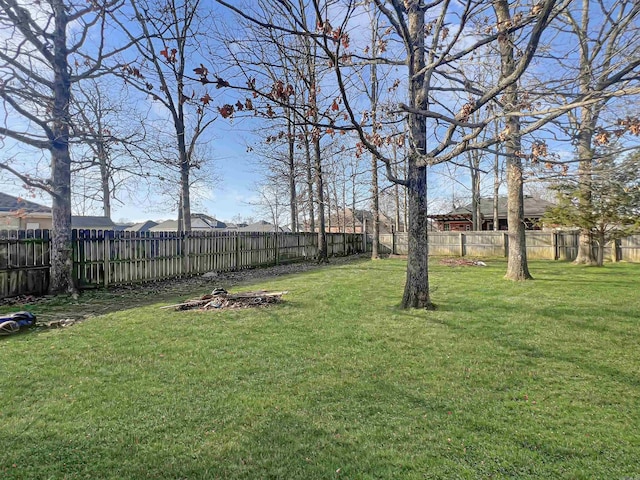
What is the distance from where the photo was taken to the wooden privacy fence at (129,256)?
7027 millimetres

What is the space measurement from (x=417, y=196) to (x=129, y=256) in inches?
305

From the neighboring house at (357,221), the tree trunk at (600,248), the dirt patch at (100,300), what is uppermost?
the neighboring house at (357,221)

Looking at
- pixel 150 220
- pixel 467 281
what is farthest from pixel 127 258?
pixel 150 220

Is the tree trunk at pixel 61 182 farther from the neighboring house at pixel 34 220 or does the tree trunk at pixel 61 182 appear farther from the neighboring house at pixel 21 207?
the neighboring house at pixel 34 220

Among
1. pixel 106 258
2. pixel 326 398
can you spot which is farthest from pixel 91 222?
pixel 326 398

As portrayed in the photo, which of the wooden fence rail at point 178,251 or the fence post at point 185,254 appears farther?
the fence post at point 185,254

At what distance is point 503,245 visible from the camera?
17.0m

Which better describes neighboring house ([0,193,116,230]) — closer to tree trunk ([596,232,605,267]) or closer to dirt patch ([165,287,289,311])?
dirt patch ([165,287,289,311])

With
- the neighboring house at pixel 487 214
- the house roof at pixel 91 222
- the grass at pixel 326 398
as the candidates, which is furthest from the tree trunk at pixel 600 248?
the house roof at pixel 91 222

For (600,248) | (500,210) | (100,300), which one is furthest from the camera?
(500,210)

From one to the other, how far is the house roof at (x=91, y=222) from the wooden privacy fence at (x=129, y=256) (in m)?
19.6

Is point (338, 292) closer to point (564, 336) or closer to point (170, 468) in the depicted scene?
point (564, 336)

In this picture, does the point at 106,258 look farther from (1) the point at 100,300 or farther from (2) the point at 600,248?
(2) the point at 600,248

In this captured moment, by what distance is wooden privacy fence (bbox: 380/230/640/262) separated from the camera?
45.0ft
